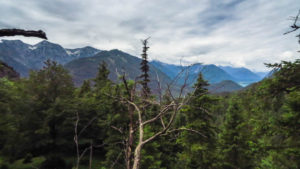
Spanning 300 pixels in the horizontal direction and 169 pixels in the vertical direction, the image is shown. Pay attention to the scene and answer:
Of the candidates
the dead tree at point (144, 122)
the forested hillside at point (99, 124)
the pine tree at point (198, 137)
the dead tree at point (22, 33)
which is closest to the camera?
the dead tree at point (22, 33)

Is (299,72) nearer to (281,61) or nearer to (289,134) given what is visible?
(281,61)

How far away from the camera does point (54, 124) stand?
46.0 feet

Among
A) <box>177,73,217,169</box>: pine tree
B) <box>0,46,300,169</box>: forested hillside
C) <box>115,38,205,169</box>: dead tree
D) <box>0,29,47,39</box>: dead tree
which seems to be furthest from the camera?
<box>177,73,217,169</box>: pine tree

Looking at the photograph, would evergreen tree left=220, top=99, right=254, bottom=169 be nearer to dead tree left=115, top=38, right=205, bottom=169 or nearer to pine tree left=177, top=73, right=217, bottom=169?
pine tree left=177, top=73, right=217, bottom=169

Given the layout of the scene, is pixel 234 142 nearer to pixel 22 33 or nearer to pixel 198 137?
pixel 198 137

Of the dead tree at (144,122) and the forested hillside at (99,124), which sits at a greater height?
the dead tree at (144,122)

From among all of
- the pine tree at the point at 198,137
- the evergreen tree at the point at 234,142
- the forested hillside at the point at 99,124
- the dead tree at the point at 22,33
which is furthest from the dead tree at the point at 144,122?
the evergreen tree at the point at 234,142

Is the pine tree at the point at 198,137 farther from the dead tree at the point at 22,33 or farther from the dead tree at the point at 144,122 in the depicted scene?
the dead tree at the point at 22,33

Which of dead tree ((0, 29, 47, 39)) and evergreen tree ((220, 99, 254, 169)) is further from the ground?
dead tree ((0, 29, 47, 39))

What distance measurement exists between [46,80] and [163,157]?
13222 mm

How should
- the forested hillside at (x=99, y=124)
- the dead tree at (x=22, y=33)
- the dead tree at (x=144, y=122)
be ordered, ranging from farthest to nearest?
the forested hillside at (x=99, y=124)
the dead tree at (x=144, y=122)
the dead tree at (x=22, y=33)

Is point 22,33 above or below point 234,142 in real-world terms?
above

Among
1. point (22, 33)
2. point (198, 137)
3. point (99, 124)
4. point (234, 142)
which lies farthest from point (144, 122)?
point (234, 142)

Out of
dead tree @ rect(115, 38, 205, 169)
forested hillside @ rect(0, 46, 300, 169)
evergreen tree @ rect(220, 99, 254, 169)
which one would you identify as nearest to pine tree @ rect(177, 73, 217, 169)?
forested hillside @ rect(0, 46, 300, 169)
